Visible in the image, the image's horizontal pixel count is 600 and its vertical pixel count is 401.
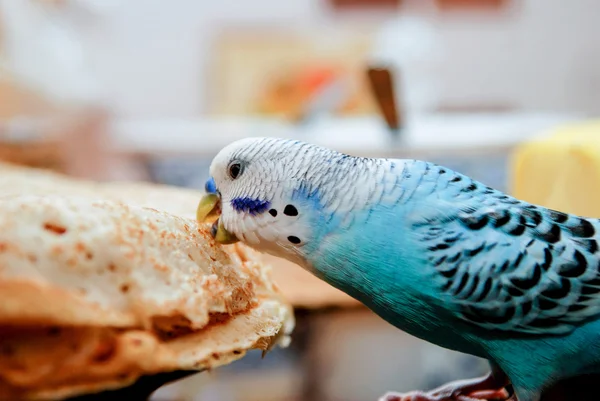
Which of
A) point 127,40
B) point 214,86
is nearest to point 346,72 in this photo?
point 214,86

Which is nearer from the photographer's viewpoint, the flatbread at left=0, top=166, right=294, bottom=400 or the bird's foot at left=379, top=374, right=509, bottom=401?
the flatbread at left=0, top=166, right=294, bottom=400

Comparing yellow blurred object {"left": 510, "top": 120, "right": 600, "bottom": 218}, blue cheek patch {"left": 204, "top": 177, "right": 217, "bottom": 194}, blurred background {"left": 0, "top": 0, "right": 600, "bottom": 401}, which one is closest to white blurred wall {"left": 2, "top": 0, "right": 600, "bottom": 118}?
blurred background {"left": 0, "top": 0, "right": 600, "bottom": 401}

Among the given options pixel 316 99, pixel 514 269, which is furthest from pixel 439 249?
pixel 316 99

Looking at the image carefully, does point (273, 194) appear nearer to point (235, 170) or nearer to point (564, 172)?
point (235, 170)

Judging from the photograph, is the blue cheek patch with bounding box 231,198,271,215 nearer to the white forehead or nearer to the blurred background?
the white forehead

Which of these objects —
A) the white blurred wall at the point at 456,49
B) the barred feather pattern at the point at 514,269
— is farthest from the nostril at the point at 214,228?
the white blurred wall at the point at 456,49

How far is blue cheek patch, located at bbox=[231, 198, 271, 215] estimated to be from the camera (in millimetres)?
343

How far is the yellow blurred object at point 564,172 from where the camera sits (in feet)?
1.50

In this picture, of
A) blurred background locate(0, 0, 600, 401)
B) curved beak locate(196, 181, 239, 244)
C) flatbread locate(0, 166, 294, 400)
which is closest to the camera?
flatbread locate(0, 166, 294, 400)

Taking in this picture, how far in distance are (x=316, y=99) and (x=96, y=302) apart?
980mm

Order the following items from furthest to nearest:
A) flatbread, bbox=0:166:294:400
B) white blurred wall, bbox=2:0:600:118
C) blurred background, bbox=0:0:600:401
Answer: white blurred wall, bbox=2:0:600:118, blurred background, bbox=0:0:600:401, flatbread, bbox=0:166:294:400

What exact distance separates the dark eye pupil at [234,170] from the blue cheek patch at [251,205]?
15 millimetres

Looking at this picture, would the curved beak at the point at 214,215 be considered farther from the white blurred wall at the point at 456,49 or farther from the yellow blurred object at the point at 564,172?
the white blurred wall at the point at 456,49

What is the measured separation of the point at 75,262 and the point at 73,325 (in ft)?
0.09
